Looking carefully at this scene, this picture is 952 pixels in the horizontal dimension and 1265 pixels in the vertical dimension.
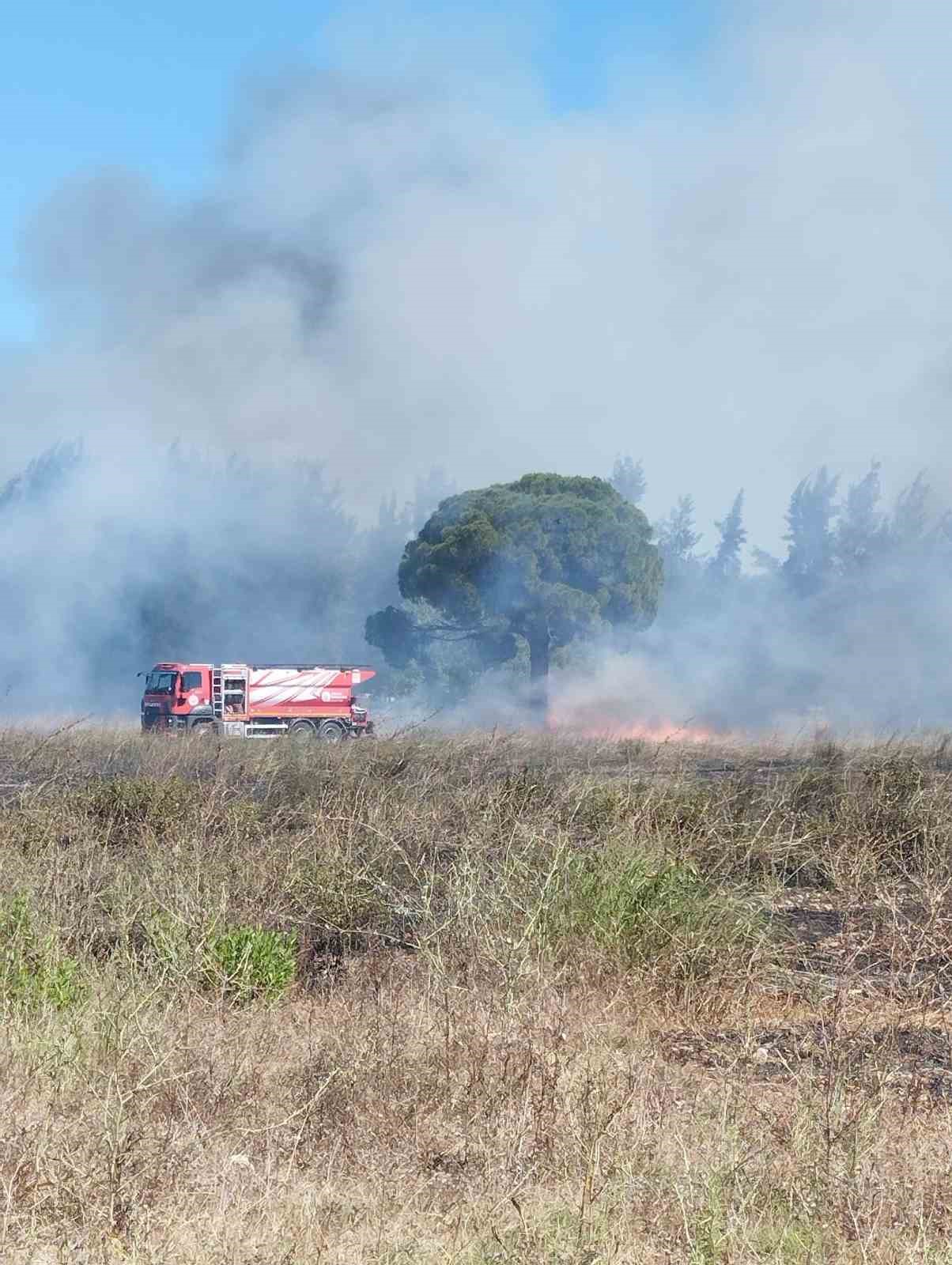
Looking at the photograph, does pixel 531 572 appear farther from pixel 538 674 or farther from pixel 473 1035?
pixel 473 1035

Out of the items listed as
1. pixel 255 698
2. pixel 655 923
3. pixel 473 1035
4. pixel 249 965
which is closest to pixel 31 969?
pixel 249 965

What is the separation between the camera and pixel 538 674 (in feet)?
153

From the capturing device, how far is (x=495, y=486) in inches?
1969

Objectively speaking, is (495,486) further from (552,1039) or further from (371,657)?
(552,1039)

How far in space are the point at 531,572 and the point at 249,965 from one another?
3800 centimetres

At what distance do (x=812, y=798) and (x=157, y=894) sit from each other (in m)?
7.12

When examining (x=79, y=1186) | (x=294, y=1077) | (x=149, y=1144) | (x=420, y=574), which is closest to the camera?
(x=79, y=1186)

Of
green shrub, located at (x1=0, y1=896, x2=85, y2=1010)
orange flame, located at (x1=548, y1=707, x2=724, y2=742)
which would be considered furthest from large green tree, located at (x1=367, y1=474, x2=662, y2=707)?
green shrub, located at (x1=0, y1=896, x2=85, y2=1010)

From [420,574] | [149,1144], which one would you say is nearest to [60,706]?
[420,574]

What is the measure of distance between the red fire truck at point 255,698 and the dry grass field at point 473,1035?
895 inches

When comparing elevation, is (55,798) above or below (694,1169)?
above

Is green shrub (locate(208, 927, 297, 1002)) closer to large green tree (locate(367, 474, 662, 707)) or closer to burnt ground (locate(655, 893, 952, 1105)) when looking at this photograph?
burnt ground (locate(655, 893, 952, 1105))

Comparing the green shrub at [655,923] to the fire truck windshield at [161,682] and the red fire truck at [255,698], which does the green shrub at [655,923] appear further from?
the fire truck windshield at [161,682]

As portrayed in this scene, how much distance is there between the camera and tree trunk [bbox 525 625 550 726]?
151ft
